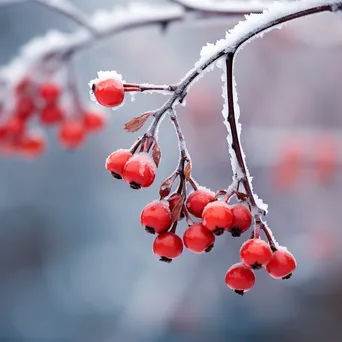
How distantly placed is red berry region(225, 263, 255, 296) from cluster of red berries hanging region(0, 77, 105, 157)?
1471mm

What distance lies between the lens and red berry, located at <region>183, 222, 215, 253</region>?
1.07 metres

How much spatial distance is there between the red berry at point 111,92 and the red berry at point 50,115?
135 centimetres

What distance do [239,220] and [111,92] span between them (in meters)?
0.34

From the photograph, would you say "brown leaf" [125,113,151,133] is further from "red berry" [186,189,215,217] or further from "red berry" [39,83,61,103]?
"red berry" [39,83,61,103]

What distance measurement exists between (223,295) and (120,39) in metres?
3.15

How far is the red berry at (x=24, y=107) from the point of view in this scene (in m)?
A: 2.33

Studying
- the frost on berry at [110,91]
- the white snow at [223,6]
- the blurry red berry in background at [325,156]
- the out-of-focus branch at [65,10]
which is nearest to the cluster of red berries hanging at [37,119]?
the out-of-focus branch at [65,10]

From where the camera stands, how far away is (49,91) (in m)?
2.34

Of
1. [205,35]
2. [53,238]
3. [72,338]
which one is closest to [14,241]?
[53,238]

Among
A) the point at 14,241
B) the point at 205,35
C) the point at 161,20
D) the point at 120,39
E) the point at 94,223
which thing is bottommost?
the point at 161,20

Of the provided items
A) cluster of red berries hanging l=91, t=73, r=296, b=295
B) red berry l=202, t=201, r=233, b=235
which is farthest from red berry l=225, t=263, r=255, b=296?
red berry l=202, t=201, r=233, b=235

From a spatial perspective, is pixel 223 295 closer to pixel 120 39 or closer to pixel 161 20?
pixel 120 39

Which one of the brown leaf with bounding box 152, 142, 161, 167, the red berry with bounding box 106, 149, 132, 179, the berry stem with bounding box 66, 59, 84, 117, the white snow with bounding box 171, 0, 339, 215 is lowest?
the red berry with bounding box 106, 149, 132, 179

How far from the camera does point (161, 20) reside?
1.97m
